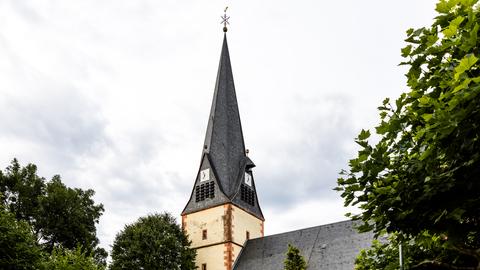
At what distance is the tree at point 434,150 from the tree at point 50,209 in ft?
116

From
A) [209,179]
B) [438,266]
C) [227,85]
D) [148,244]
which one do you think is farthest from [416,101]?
[227,85]

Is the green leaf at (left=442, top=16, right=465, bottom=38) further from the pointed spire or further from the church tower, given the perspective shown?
the pointed spire

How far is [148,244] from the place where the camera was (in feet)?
119

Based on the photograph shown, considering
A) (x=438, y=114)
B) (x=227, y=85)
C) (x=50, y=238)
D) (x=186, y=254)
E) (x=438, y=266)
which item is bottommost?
(x=438, y=266)

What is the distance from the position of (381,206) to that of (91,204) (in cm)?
3839

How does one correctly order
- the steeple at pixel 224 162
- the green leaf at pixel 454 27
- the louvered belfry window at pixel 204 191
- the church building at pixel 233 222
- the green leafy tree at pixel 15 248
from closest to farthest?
the green leaf at pixel 454 27 < the green leafy tree at pixel 15 248 < the church building at pixel 233 222 < the steeple at pixel 224 162 < the louvered belfry window at pixel 204 191

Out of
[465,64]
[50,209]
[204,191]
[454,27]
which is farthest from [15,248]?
[204,191]

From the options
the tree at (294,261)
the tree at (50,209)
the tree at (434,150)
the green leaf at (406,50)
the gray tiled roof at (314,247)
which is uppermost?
the tree at (50,209)

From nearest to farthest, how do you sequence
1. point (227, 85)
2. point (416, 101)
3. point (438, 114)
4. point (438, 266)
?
1. point (438, 114)
2. point (416, 101)
3. point (438, 266)
4. point (227, 85)

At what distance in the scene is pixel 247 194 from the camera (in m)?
43.6

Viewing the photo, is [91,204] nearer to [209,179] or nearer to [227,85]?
[209,179]

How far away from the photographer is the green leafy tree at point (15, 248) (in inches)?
765

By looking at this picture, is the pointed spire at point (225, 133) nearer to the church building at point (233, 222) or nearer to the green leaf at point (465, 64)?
the church building at point (233, 222)

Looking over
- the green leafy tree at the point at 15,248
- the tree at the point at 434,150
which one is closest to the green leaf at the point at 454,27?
the tree at the point at 434,150
